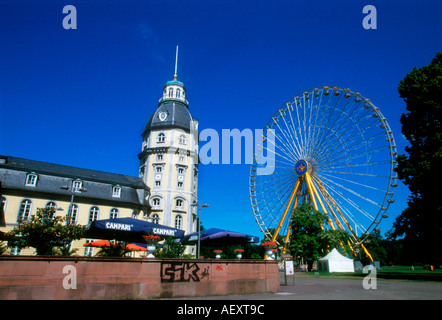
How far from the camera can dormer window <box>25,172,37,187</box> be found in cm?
3972

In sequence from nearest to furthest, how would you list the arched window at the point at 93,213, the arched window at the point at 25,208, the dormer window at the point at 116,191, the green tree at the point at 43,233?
the green tree at the point at 43,233 → the arched window at the point at 25,208 → the arched window at the point at 93,213 → the dormer window at the point at 116,191

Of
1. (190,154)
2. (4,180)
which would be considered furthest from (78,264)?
(190,154)

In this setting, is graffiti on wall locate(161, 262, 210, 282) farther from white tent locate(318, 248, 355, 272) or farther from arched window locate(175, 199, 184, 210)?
arched window locate(175, 199, 184, 210)

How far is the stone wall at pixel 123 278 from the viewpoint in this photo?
29.6 ft

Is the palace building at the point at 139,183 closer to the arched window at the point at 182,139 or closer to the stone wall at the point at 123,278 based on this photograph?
the arched window at the point at 182,139

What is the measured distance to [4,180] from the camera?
38.0 metres

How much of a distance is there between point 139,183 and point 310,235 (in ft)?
92.1

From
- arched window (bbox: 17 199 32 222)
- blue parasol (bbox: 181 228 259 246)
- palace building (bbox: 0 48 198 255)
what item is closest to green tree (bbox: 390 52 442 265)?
blue parasol (bbox: 181 228 259 246)

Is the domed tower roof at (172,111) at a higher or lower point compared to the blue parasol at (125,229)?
higher

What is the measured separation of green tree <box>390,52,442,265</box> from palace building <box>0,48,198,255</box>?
32567 mm

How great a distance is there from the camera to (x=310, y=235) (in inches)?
1596

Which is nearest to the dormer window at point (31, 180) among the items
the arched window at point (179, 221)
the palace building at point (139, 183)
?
the palace building at point (139, 183)

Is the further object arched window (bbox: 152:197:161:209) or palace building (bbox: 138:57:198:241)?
arched window (bbox: 152:197:161:209)

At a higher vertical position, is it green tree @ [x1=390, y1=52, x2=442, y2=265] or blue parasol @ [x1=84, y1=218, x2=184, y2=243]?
green tree @ [x1=390, y1=52, x2=442, y2=265]
